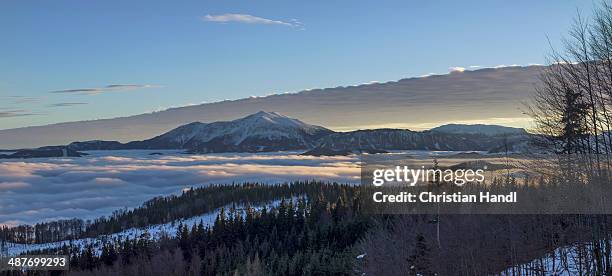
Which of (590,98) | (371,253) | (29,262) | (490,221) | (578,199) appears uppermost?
(590,98)

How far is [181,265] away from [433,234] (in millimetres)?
72486

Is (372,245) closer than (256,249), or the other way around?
(372,245)

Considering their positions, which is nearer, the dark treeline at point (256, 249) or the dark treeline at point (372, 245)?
the dark treeline at point (372, 245)

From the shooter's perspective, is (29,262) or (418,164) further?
(29,262)

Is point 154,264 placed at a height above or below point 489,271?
below

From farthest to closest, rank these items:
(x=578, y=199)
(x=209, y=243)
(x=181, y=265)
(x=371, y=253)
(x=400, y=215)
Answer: (x=209, y=243), (x=181, y=265), (x=400, y=215), (x=371, y=253), (x=578, y=199)

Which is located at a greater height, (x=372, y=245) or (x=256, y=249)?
(x=372, y=245)

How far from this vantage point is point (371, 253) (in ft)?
212

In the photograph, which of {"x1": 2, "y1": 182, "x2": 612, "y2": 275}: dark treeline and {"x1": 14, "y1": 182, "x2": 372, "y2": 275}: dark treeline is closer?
{"x1": 2, "y1": 182, "x2": 612, "y2": 275}: dark treeline

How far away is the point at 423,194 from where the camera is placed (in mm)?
66375

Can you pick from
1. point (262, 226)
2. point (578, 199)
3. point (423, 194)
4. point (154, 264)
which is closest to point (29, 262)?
point (154, 264)

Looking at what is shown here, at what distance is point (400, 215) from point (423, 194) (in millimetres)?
16150

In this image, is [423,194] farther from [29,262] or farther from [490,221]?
[29,262]

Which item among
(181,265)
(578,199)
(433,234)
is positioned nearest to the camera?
(578,199)
